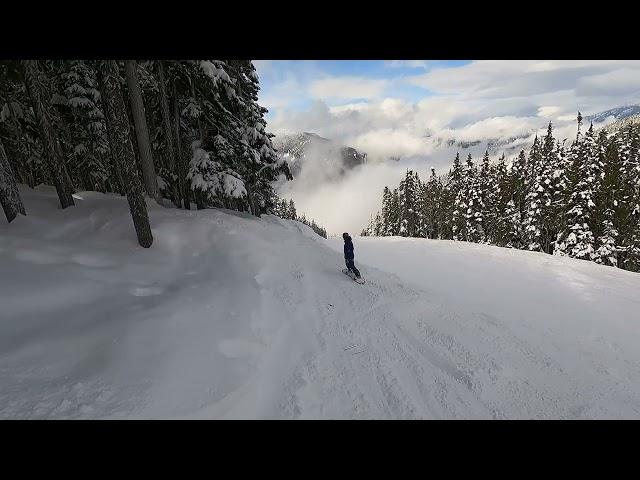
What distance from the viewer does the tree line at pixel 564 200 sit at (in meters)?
28.6

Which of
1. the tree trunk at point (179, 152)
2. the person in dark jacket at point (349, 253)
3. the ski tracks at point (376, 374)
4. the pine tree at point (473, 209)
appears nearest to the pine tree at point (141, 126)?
the tree trunk at point (179, 152)

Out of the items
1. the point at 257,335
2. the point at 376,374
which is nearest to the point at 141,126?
the point at 257,335

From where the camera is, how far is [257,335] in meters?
8.00

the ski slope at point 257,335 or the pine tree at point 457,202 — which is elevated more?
the ski slope at point 257,335

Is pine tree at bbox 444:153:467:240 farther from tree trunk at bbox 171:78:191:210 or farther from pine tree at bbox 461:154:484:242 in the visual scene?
tree trunk at bbox 171:78:191:210

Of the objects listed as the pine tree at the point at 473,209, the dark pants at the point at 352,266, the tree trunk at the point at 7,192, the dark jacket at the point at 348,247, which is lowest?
the pine tree at the point at 473,209

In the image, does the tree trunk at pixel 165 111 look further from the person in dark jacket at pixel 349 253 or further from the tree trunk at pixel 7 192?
the person in dark jacket at pixel 349 253

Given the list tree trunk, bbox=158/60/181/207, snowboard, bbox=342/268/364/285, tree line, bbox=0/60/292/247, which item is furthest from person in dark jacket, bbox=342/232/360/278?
tree trunk, bbox=158/60/181/207

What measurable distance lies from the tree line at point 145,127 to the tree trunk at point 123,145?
0.09 ft

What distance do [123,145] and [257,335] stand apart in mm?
7231

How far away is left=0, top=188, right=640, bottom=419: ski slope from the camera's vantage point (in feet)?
19.7
